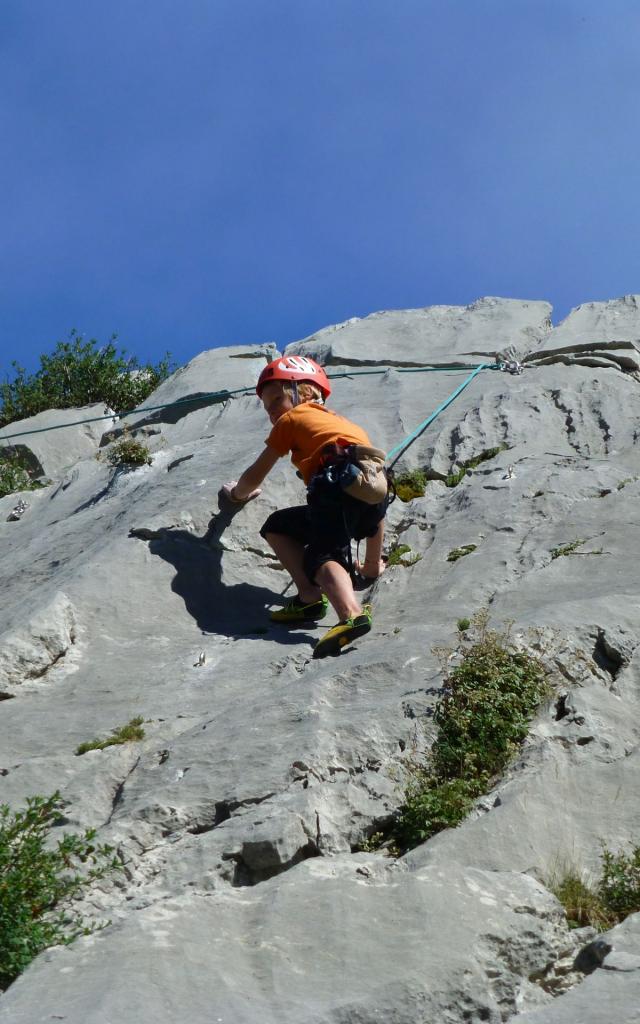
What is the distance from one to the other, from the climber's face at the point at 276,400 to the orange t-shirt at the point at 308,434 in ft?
1.15

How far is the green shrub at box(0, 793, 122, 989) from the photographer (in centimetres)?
451

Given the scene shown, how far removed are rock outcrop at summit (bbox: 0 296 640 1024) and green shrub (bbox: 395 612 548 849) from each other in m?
0.11

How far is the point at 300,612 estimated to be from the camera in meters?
8.62

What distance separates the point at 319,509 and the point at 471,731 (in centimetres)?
288

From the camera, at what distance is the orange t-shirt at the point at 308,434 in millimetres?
8695

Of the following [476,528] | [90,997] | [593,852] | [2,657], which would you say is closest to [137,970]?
[90,997]

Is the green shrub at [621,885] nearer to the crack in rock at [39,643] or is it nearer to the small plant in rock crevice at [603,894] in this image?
the small plant in rock crevice at [603,894]

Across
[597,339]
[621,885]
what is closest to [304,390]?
[621,885]

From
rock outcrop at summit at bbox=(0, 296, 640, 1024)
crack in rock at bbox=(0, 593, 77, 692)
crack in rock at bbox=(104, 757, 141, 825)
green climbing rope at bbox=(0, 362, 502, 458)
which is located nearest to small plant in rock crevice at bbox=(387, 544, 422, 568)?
rock outcrop at summit at bbox=(0, 296, 640, 1024)

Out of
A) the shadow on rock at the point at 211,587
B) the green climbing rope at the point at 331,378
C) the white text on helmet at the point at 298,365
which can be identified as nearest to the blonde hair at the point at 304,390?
the white text on helmet at the point at 298,365

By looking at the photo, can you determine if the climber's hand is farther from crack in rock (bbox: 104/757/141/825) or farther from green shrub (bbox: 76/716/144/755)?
crack in rock (bbox: 104/757/141/825)

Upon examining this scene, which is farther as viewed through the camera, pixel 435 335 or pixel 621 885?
pixel 435 335

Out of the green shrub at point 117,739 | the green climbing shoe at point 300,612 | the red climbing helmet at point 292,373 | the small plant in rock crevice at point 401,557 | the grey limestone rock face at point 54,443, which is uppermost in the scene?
the grey limestone rock face at point 54,443

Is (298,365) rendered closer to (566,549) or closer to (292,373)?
(292,373)
